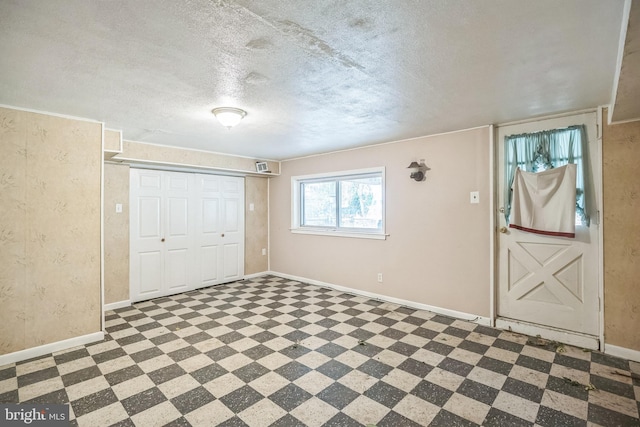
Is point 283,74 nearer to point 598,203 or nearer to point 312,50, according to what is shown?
point 312,50

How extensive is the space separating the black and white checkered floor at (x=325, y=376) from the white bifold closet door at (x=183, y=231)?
1.11 m

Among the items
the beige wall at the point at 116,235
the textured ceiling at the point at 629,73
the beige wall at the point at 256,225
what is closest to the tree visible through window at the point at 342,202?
the beige wall at the point at 256,225

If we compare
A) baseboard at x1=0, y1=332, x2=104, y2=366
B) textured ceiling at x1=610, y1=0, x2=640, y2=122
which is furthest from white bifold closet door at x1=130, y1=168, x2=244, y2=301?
textured ceiling at x1=610, y1=0, x2=640, y2=122

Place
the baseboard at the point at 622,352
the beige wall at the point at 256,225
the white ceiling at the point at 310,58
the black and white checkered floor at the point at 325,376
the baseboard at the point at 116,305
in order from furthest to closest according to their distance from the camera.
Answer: the beige wall at the point at 256,225, the baseboard at the point at 116,305, the baseboard at the point at 622,352, the black and white checkered floor at the point at 325,376, the white ceiling at the point at 310,58

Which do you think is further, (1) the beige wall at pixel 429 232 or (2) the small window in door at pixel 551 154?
(1) the beige wall at pixel 429 232

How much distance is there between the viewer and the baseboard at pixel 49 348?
2721 mm

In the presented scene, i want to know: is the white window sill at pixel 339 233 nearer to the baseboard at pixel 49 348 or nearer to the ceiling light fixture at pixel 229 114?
the ceiling light fixture at pixel 229 114

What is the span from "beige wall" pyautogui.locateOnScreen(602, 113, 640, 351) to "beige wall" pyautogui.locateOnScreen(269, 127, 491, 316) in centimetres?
Answer: 102

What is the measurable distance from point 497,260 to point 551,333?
2.83 feet

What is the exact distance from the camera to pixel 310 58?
1.92m

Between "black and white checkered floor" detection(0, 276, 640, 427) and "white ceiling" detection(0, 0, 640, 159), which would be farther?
"black and white checkered floor" detection(0, 276, 640, 427)

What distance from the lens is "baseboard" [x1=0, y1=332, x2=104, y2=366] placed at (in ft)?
8.93

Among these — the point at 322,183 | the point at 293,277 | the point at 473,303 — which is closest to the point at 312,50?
the point at 473,303

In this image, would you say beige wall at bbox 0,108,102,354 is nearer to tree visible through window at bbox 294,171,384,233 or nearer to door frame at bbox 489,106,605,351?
tree visible through window at bbox 294,171,384,233
